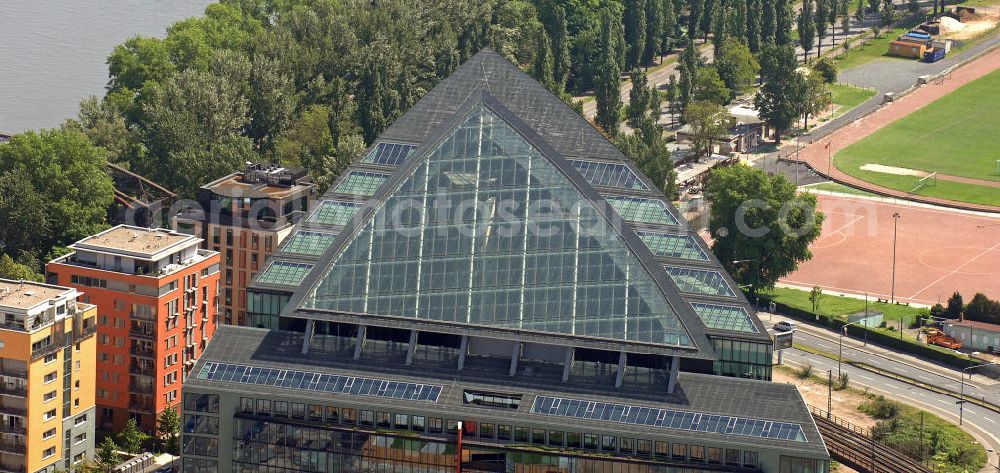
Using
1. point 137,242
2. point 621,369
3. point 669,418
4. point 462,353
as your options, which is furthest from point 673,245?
point 137,242

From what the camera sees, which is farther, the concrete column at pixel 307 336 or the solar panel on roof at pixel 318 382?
the concrete column at pixel 307 336

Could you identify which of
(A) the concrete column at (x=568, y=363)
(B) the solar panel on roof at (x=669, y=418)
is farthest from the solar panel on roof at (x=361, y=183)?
(B) the solar panel on roof at (x=669, y=418)

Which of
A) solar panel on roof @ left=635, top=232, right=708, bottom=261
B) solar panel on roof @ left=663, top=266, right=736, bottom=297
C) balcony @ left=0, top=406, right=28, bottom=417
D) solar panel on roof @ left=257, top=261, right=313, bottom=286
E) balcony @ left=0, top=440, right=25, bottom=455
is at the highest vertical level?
solar panel on roof @ left=635, top=232, right=708, bottom=261

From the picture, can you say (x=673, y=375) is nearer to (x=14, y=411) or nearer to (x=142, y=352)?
(x=142, y=352)

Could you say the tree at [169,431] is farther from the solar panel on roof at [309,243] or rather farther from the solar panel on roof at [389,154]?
the solar panel on roof at [389,154]

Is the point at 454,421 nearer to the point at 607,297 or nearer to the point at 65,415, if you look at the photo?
the point at 607,297

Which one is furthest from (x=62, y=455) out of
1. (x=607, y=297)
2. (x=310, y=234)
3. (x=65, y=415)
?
(x=607, y=297)

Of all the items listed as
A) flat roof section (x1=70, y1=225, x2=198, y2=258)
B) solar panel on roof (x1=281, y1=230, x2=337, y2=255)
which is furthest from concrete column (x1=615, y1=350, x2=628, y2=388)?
flat roof section (x1=70, y1=225, x2=198, y2=258)

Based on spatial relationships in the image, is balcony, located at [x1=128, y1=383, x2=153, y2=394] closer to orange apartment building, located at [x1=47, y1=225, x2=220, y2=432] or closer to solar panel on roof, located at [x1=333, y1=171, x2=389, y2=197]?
orange apartment building, located at [x1=47, y1=225, x2=220, y2=432]
